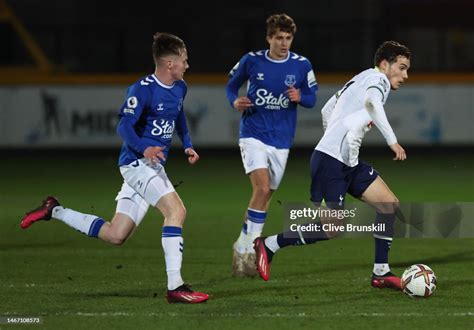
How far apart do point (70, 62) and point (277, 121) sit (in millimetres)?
15597

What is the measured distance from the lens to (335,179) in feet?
27.6

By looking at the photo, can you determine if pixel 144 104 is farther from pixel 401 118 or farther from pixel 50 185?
pixel 401 118

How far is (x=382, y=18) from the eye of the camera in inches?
987

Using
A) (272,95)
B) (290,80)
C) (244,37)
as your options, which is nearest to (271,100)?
(272,95)

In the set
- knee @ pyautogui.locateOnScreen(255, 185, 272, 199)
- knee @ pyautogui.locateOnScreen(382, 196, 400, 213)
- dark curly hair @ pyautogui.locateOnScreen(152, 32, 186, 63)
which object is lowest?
knee @ pyautogui.locateOnScreen(255, 185, 272, 199)

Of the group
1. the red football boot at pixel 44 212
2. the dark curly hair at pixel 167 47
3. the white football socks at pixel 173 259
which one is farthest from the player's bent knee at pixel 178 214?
the red football boot at pixel 44 212

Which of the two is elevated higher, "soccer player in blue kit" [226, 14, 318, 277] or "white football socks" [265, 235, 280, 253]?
"soccer player in blue kit" [226, 14, 318, 277]

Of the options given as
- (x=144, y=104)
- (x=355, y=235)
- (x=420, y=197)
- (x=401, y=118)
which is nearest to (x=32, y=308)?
(x=144, y=104)

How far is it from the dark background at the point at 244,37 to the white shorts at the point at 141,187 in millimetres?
15789

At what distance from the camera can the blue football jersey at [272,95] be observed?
9.41m

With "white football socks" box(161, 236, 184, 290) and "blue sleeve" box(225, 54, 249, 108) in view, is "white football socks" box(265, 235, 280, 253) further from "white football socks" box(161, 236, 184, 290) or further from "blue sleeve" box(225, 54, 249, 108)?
"blue sleeve" box(225, 54, 249, 108)

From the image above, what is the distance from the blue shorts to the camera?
840 cm

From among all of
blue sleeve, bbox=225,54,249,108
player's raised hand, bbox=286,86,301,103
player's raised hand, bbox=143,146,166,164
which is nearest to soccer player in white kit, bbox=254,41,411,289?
player's raised hand, bbox=286,86,301,103

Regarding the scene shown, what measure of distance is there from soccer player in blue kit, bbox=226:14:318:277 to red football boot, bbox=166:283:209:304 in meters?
1.47
